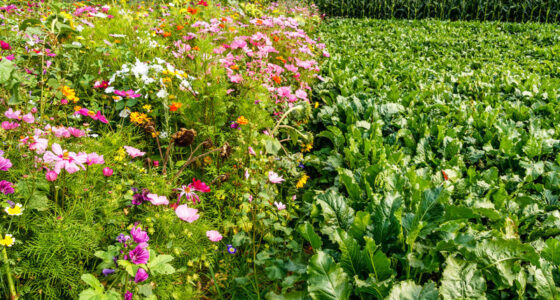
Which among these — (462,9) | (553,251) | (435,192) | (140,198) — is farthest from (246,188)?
(462,9)

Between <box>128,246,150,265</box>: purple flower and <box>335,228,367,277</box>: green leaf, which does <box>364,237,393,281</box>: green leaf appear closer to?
<box>335,228,367,277</box>: green leaf

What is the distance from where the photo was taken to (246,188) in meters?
1.78

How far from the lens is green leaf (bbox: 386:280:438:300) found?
3.84ft

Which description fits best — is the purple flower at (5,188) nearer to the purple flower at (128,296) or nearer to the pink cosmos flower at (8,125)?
the pink cosmos flower at (8,125)

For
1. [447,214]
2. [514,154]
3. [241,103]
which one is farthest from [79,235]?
[514,154]

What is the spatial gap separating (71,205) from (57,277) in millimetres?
374

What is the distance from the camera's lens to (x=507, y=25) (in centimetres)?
970

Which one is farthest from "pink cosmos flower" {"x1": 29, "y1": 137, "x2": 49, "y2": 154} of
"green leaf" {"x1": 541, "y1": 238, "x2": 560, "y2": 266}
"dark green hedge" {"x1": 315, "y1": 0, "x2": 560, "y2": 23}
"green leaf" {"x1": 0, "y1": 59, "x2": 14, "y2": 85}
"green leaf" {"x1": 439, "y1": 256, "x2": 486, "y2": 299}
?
"dark green hedge" {"x1": 315, "y1": 0, "x2": 560, "y2": 23}

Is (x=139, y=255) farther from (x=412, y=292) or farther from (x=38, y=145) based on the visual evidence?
(x=412, y=292)

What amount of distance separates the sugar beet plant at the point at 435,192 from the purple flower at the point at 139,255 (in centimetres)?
59

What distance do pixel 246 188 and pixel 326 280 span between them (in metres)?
0.66

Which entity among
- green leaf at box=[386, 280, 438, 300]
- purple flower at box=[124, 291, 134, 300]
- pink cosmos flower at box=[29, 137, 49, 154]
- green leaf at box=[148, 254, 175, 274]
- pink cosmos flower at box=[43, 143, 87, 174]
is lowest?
purple flower at box=[124, 291, 134, 300]

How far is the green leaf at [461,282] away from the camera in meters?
1.24

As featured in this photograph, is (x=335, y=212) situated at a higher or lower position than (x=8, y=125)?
lower
